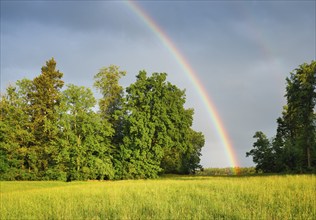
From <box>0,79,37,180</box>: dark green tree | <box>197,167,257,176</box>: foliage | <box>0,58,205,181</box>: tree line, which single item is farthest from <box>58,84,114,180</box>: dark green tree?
<box>197,167,257,176</box>: foliage

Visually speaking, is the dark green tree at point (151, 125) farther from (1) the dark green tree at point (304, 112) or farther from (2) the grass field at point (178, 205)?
(2) the grass field at point (178, 205)

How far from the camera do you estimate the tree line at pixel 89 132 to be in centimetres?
4938

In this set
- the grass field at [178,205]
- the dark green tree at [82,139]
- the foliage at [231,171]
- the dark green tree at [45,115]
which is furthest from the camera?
the foliage at [231,171]

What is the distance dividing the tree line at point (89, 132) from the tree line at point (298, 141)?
14.2 meters

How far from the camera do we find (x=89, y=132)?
4950 cm

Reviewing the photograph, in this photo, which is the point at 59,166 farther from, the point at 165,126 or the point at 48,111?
the point at 165,126

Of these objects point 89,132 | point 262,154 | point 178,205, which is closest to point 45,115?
point 89,132

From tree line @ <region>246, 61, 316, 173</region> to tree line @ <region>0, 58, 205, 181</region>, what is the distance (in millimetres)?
14237

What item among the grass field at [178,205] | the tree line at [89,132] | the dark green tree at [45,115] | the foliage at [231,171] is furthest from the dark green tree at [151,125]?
the grass field at [178,205]

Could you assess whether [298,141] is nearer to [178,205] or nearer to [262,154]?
[262,154]

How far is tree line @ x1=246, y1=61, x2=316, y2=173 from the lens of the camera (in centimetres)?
4903

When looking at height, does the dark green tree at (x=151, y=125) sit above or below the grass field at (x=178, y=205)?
above

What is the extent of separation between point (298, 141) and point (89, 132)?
3249cm

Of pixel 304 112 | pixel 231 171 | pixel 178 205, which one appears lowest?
pixel 178 205
